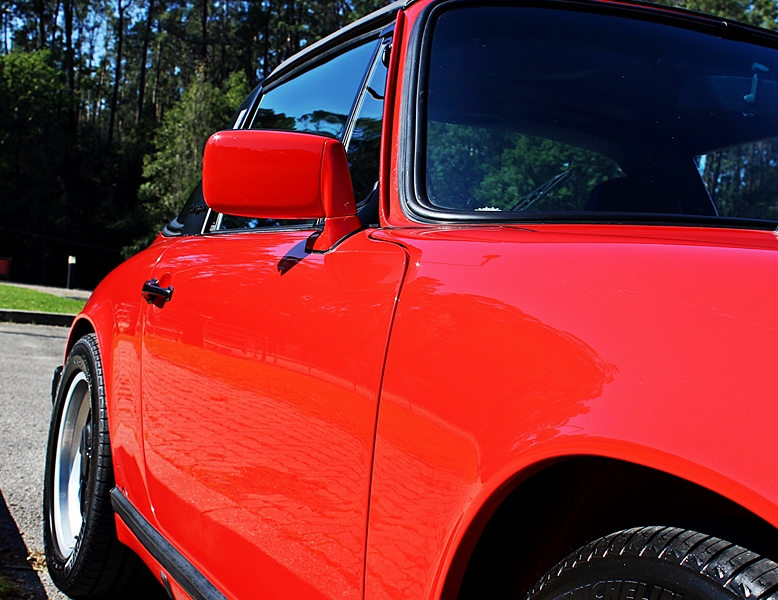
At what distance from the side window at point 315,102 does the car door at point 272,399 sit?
1cm

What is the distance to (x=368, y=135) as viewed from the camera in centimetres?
204

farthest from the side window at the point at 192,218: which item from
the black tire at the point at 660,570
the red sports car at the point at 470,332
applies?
the black tire at the point at 660,570

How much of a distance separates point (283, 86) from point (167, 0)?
70410 mm

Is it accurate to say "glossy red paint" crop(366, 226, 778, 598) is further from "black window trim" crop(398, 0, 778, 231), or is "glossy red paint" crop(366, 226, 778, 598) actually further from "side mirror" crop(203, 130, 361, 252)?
"side mirror" crop(203, 130, 361, 252)

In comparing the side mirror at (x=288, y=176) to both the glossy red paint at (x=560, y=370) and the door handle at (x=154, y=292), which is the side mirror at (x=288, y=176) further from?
the door handle at (x=154, y=292)

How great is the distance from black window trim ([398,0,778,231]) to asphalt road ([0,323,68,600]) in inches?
87.2

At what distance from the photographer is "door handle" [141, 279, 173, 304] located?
94.9 inches

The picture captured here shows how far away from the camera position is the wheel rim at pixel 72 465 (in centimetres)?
307

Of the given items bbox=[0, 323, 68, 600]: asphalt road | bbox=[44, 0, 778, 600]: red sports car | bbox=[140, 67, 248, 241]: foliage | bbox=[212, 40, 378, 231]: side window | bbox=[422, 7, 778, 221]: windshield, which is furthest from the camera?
bbox=[140, 67, 248, 241]: foliage

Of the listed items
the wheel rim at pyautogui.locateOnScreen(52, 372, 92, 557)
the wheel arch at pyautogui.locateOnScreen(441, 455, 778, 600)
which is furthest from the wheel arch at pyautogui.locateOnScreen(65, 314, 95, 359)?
the wheel arch at pyautogui.locateOnScreen(441, 455, 778, 600)

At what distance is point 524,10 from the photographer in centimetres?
203

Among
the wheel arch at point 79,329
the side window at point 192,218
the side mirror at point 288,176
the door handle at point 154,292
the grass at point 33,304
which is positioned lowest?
the grass at point 33,304

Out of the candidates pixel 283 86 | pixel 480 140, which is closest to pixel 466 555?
pixel 480 140

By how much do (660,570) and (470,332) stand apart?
1.48ft
